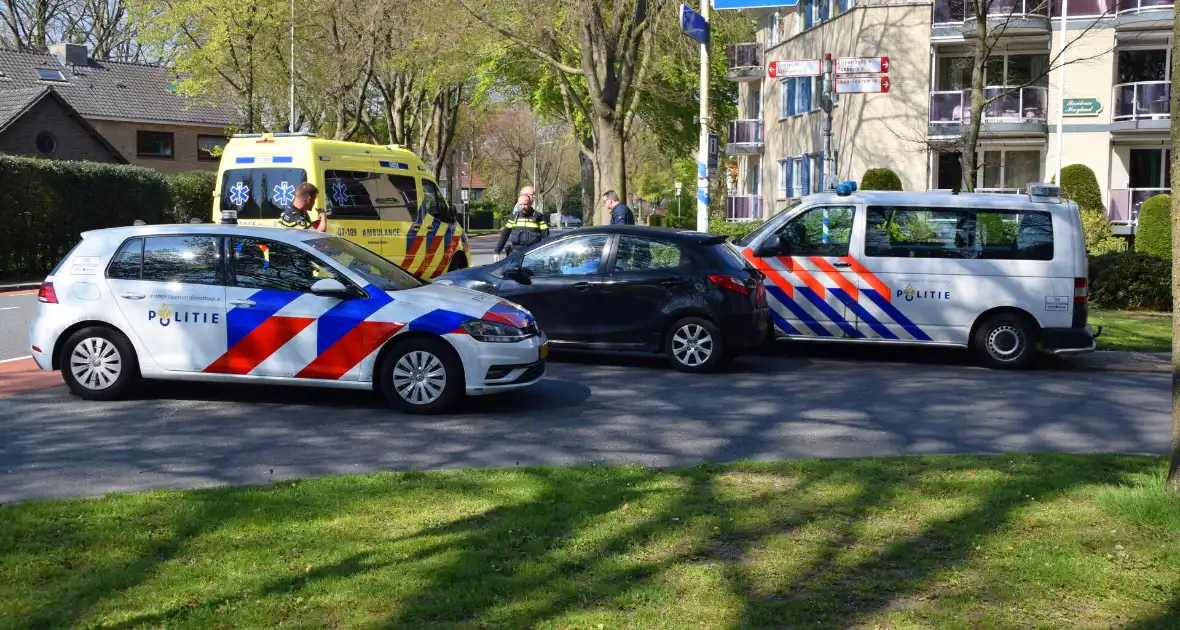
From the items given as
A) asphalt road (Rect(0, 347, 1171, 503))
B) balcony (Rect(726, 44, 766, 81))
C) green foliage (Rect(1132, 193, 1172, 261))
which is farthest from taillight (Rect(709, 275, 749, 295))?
balcony (Rect(726, 44, 766, 81))

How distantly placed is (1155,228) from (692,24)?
1343 centimetres

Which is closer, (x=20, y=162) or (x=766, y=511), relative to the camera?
(x=766, y=511)

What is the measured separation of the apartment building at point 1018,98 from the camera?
35.5m

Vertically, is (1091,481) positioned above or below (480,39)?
below

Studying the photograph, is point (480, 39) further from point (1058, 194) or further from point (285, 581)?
point (285, 581)

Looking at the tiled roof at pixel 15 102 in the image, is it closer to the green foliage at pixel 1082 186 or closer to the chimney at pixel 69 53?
the chimney at pixel 69 53

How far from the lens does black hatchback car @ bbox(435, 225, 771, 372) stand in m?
12.0

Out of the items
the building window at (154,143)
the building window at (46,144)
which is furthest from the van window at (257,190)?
the building window at (154,143)

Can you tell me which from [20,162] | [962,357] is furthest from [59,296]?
[20,162]

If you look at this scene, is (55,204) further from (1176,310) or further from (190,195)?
(1176,310)

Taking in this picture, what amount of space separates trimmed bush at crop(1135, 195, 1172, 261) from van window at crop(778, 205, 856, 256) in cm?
1615

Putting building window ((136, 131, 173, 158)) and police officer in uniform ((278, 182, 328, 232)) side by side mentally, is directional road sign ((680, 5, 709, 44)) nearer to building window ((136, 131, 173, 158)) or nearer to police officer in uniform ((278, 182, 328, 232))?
police officer in uniform ((278, 182, 328, 232))

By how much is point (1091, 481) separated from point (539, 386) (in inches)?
212

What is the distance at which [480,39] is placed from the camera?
29.5 metres
